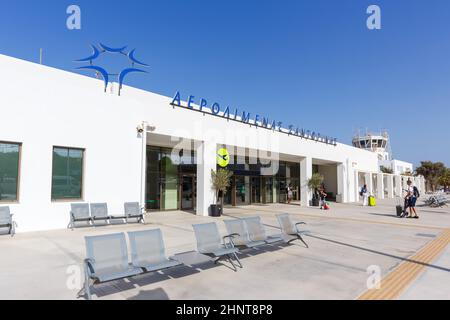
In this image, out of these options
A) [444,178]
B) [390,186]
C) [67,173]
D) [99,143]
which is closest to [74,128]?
[99,143]

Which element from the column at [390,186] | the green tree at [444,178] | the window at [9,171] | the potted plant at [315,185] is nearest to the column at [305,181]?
the potted plant at [315,185]

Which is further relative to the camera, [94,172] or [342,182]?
[342,182]

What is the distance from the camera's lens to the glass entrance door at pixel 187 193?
64.5 ft

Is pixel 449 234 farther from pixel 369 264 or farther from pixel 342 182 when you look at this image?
pixel 342 182

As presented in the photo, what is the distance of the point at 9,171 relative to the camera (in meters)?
10.0

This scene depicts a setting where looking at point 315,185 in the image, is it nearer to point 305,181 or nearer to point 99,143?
point 305,181

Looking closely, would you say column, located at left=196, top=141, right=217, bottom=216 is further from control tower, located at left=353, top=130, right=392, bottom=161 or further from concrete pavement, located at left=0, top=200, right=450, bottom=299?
control tower, located at left=353, top=130, right=392, bottom=161

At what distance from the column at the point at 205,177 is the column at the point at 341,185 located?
17.1 metres

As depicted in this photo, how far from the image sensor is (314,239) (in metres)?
9.16

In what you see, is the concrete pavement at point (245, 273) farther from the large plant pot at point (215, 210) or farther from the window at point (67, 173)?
the large plant pot at point (215, 210)

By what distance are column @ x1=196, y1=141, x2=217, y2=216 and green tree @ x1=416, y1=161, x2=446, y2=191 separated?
69.9 m

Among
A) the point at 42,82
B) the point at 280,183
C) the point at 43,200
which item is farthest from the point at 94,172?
the point at 280,183

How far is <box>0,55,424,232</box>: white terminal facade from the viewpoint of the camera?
1013 centimetres

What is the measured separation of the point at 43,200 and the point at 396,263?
10.7m
